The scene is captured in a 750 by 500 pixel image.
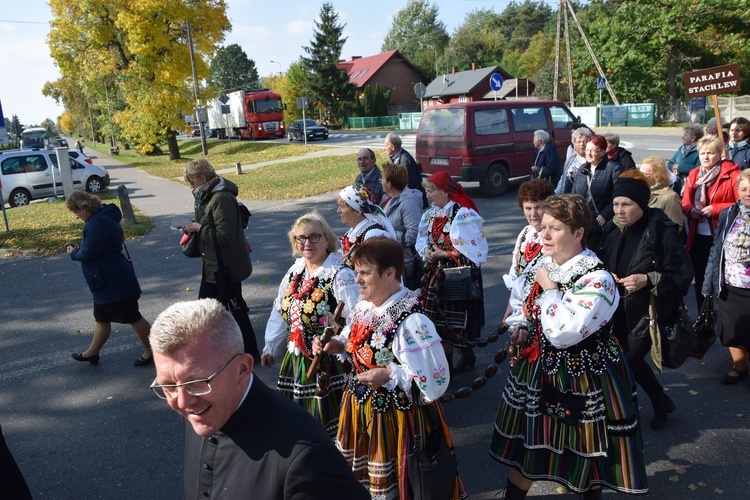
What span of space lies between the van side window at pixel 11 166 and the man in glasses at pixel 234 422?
21.3 m

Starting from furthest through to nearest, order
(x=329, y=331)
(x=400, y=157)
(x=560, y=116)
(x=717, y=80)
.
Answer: (x=560, y=116), (x=400, y=157), (x=717, y=80), (x=329, y=331)

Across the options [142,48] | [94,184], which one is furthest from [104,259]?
[142,48]

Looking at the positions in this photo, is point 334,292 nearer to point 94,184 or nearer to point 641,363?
point 641,363

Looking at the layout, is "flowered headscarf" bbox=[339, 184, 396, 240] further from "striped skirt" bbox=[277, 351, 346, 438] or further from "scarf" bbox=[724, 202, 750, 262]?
"scarf" bbox=[724, 202, 750, 262]

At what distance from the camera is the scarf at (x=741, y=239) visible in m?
4.37

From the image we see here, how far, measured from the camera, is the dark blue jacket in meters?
5.52

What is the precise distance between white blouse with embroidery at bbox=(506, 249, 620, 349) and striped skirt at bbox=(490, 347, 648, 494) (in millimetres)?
266

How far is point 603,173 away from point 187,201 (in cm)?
1427

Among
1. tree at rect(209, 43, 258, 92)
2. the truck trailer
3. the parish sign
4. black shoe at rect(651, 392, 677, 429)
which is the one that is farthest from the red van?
tree at rect(209, 43, 258, 92)

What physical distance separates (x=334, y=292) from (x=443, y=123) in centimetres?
1041

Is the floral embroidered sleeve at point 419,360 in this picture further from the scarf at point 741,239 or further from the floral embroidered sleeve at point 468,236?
the scarf at point 741,239

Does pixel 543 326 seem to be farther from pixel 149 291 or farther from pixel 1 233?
pixel 1 233

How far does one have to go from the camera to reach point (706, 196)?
597 centimetres

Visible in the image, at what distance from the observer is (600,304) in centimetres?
275
